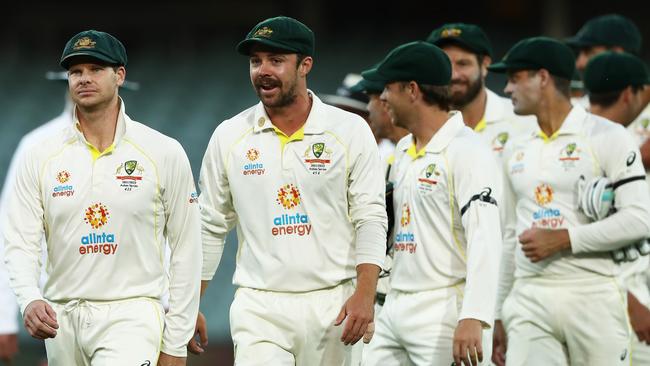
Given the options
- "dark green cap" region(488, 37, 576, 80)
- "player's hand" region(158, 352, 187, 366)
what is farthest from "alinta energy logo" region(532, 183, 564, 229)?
"player's hand" region(158, 352, 187, 366)

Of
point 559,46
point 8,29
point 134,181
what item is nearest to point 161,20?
point 8,29

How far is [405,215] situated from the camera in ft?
22.0

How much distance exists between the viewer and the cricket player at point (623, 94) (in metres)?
7.79

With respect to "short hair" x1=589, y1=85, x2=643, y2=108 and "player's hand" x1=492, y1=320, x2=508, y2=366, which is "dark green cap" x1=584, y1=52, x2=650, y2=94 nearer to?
"short hair" x1=589, y1=85, x2=643, y2=108

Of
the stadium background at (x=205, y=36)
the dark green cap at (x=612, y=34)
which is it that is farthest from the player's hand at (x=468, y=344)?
the stadium background at (x=205, y=36)

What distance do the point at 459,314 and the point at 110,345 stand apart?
172cm

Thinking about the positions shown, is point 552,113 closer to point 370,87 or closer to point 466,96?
point 466,96

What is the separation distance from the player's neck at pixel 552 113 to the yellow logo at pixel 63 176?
9.20 ft

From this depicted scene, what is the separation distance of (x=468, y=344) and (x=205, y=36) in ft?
45.3

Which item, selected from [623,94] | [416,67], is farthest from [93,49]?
[623,94]

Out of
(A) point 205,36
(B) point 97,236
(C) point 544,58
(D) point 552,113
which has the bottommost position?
(B) point 97,236

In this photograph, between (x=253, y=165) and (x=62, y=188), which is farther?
(x=253, y=165)

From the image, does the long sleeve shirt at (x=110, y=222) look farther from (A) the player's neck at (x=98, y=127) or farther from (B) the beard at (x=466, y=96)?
(B) the beard at (x=466, y=96)

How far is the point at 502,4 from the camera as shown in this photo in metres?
18.9
